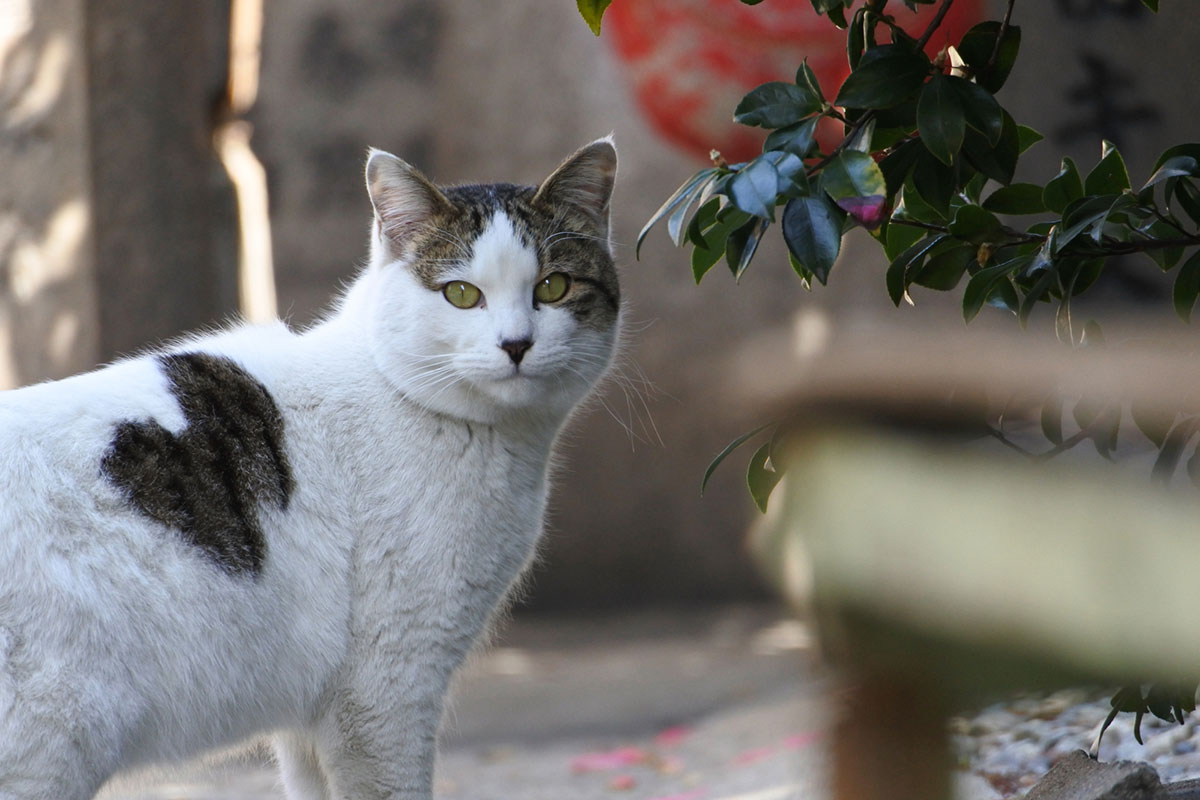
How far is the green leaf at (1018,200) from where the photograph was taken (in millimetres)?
1998

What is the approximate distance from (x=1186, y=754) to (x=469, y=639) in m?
1.66

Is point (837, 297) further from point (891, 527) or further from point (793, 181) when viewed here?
point (793, 181)

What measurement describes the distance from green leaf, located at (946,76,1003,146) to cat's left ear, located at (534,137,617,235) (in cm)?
91

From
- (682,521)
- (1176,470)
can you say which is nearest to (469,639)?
(1176,470)

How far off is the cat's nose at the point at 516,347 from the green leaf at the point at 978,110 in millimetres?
889

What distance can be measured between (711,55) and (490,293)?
320 cm

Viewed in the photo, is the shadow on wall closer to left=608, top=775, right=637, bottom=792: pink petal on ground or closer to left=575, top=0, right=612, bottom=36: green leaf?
left=608, top=775, right=637, bottom=792: pink petal on ground

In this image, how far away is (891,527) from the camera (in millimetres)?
2080

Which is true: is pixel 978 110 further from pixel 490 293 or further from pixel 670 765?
pixel 670 765

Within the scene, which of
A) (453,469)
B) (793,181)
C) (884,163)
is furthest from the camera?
A: (453,469)

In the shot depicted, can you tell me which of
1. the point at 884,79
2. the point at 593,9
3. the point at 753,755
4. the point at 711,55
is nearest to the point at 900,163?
the point at 884,79

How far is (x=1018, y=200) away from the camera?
2016 mm

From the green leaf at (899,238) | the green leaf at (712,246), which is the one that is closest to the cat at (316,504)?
the green leaf at (712,246)

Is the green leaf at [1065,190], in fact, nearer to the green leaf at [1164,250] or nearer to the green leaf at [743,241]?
the green leaf at [1164,250]
